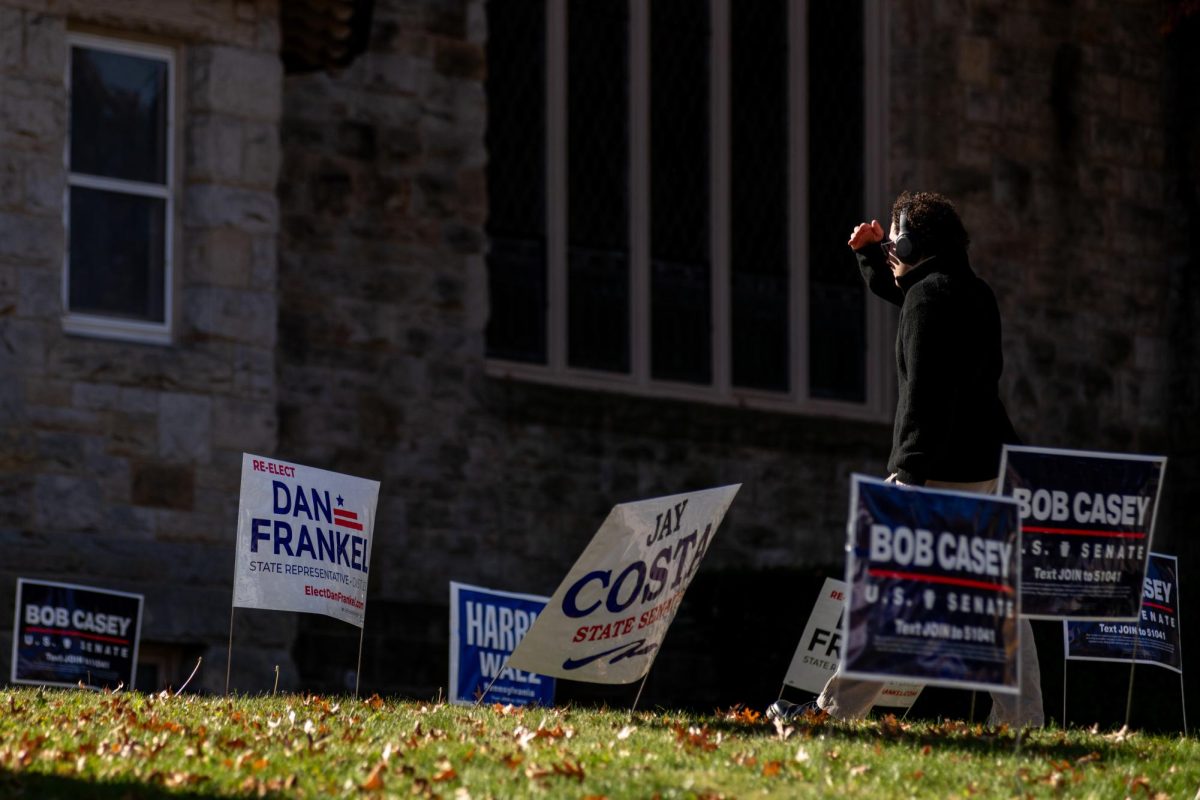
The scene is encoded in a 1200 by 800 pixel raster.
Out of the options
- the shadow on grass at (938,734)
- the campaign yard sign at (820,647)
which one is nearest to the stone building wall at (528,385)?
the campaign yard sign at (820,647)

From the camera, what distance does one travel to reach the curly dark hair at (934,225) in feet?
32.7

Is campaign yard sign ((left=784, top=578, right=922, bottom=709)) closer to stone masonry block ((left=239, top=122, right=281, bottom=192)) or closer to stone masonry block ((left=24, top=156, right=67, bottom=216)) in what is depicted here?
stone masonry block ((left=239, top=122, right=281, bottom=192))

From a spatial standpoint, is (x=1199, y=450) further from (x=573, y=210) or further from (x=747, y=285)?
(x=573, y=210)

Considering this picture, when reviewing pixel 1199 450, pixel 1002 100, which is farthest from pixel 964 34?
pixel 1199 450

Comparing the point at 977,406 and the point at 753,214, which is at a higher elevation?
the point at 753,214

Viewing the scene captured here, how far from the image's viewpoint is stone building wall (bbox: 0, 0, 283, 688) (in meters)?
14.9

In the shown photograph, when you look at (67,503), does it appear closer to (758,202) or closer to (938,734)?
(938,734)

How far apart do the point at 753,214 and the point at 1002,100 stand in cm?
278

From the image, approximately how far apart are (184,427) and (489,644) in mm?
2515

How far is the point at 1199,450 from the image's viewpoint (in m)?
21.8

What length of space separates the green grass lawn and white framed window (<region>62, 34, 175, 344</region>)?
17.3 feet

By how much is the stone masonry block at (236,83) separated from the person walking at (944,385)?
694 cm

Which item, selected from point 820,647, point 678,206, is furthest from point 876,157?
point 820,647

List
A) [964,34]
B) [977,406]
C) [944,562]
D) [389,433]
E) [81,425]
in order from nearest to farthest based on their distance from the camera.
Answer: [944,562], [977,406], [81,425], [389,433], [964,34]
